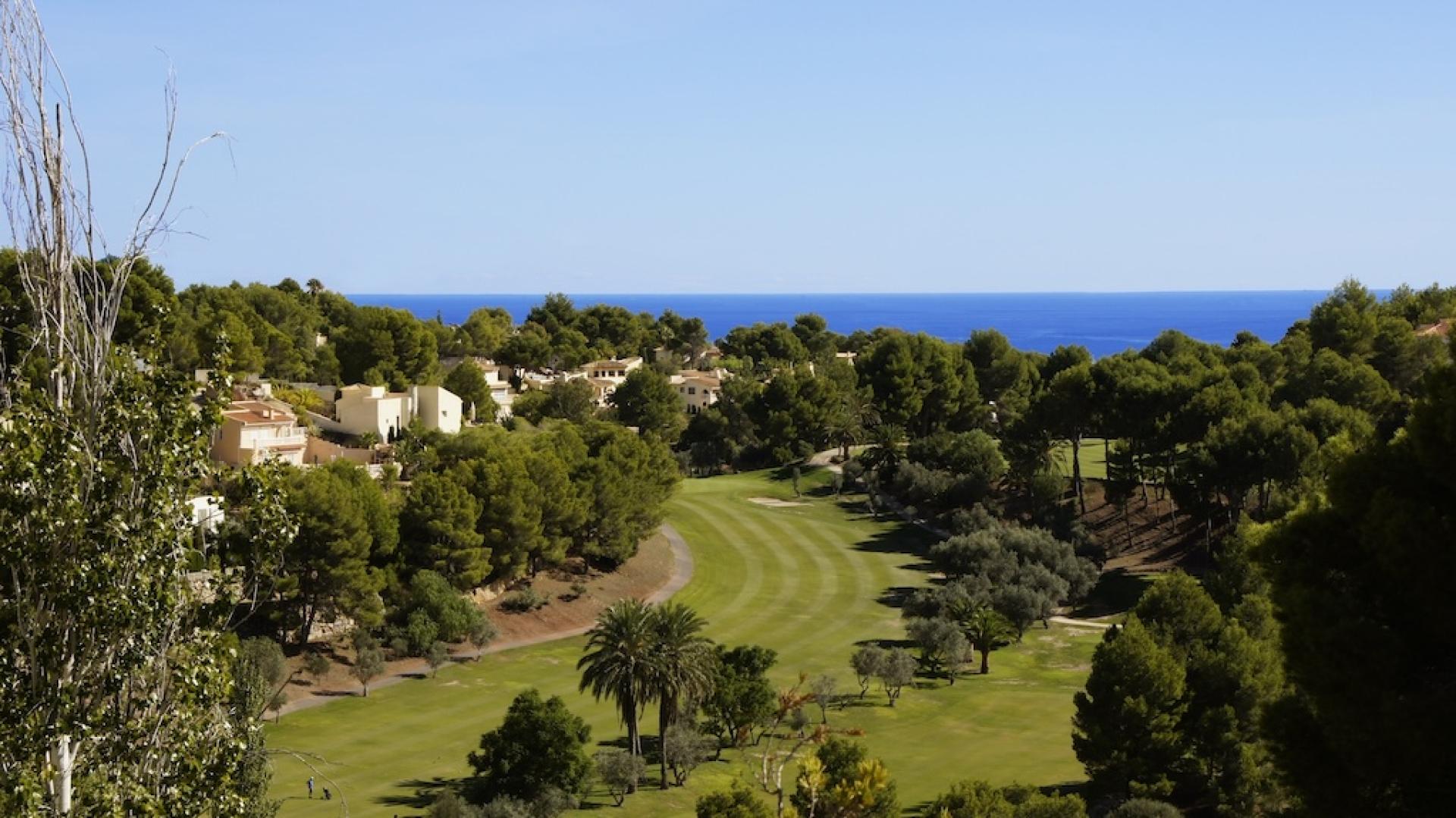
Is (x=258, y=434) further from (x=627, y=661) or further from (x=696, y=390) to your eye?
(x=696, y=390)

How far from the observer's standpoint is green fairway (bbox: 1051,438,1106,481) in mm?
83037

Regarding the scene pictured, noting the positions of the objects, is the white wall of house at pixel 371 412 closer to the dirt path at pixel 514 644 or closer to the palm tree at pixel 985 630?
the dirt path at pixel 514 644

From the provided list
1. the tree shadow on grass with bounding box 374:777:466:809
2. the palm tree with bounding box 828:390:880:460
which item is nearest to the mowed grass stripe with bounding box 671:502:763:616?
the palm tree with bounding box 828:390:880:460

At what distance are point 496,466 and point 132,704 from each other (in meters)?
51.5

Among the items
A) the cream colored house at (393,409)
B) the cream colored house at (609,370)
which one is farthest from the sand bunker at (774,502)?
the cream colored house at (609,370)

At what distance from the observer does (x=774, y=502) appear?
290 feet

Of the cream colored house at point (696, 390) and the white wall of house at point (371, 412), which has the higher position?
the white wall of house at point (371, 412)

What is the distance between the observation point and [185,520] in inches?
394

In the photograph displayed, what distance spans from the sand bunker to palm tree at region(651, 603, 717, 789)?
150ft

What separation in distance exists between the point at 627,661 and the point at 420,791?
6.94m

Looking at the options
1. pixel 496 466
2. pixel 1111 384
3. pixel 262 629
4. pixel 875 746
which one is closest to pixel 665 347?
pixel 1111 384

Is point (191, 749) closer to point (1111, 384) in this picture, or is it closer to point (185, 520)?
point (185, 520)

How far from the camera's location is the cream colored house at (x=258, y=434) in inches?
2464

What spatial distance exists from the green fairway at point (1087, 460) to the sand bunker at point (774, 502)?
54.7 ft
